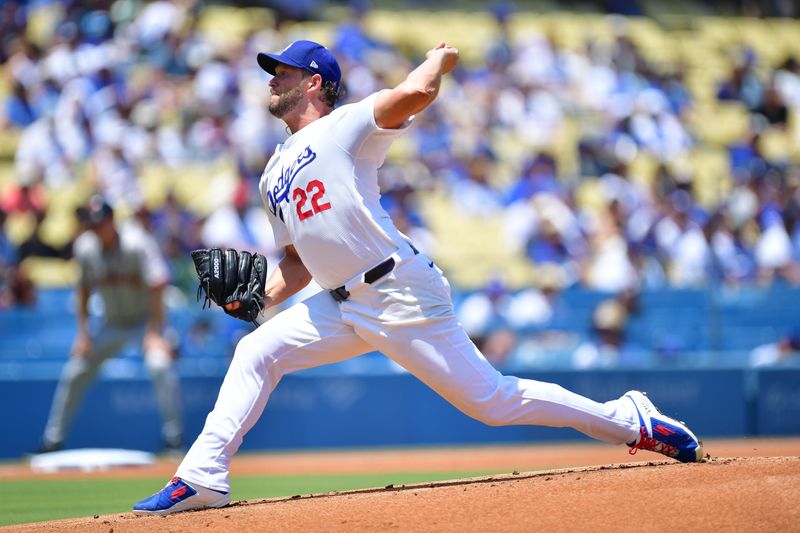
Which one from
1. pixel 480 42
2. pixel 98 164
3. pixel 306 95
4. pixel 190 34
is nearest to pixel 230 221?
pixel 98 164

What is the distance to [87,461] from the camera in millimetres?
10047

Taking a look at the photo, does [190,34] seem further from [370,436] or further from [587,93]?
[370,436]

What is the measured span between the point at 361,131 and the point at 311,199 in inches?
14.7

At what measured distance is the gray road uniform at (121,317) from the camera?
414 inches

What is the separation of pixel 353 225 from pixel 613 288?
8867 millimetres

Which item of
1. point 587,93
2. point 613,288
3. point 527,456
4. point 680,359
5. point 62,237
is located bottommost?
point 527,456

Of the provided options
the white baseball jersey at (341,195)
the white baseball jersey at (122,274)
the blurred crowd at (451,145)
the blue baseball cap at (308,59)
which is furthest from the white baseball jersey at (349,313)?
the blurred crowd at (451,145)

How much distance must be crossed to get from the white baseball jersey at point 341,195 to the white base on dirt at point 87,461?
5.47 metres

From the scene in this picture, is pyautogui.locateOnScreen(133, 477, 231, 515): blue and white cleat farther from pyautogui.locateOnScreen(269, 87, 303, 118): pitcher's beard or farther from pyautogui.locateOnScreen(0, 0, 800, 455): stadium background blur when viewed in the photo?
pyautogui.locateOnScreen(0, 0, 800, 455): stadium background blur

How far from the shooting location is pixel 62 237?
46.2 feet

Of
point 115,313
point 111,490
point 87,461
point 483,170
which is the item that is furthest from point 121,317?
point 483,170

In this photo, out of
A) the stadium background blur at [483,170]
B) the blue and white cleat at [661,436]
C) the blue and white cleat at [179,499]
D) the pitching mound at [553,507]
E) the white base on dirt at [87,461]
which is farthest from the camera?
the stadium background blur at [483,170]

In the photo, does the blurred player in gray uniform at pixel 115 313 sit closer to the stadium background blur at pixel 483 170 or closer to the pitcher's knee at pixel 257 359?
the stadium background blur at pixel 483 170

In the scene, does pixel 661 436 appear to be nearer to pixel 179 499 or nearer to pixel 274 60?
pixel 179 499
